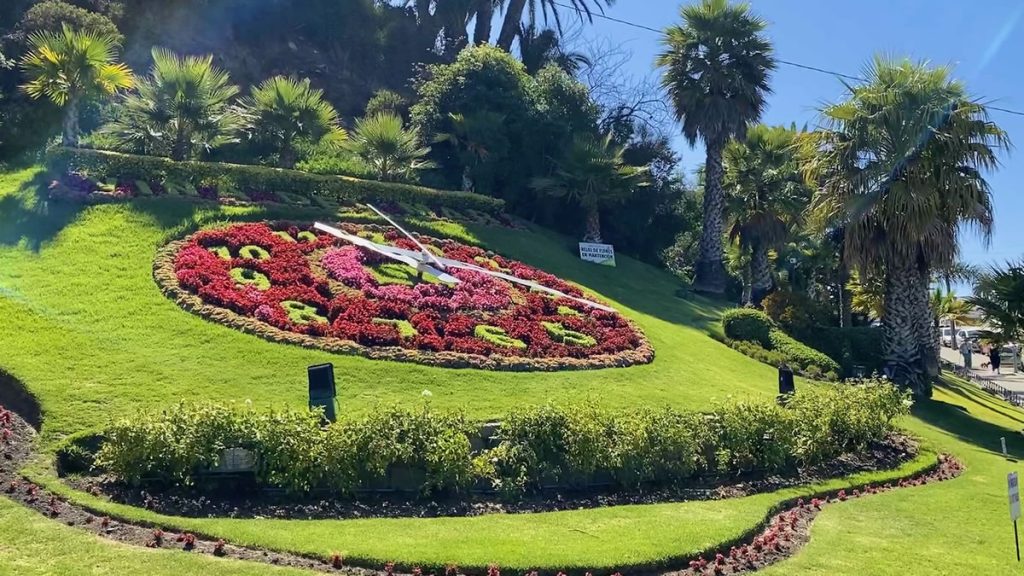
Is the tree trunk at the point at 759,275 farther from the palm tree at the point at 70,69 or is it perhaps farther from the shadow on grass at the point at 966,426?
the palm tree at the point at 70,69

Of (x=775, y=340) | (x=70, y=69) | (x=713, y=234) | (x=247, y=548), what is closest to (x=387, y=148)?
(x=70, y=69)

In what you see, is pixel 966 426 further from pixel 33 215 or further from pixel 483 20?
pixel 483 20

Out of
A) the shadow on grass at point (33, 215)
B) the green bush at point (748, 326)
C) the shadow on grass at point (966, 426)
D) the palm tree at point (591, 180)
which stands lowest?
the shadow on grass at point (966, 426)

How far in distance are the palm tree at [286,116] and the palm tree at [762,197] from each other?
51.2 feet

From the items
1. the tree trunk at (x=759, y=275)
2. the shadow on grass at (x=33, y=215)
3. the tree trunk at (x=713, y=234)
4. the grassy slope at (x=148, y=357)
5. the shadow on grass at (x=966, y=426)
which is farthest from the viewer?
the tree trunk at (x=713, y=234)

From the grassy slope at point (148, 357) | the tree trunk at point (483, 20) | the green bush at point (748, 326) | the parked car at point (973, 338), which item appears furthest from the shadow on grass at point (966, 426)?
the tree trunk at point (483, 20)

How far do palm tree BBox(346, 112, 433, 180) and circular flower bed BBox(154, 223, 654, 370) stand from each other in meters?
7.39

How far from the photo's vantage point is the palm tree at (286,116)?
25.5 metres

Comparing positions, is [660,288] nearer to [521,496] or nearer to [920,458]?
[920,458]

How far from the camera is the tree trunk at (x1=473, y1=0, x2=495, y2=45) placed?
50.2 metres

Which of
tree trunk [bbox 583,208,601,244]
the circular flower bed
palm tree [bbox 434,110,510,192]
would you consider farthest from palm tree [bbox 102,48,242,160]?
tree trunk [bbox 583,208,601,244]

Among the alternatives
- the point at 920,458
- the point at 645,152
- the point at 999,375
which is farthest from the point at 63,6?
the point at 999,375

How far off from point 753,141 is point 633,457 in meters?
25.0

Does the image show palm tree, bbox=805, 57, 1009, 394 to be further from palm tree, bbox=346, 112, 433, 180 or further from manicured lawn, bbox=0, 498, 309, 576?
manicured lawn, bbox=0, 498, 309, 576
